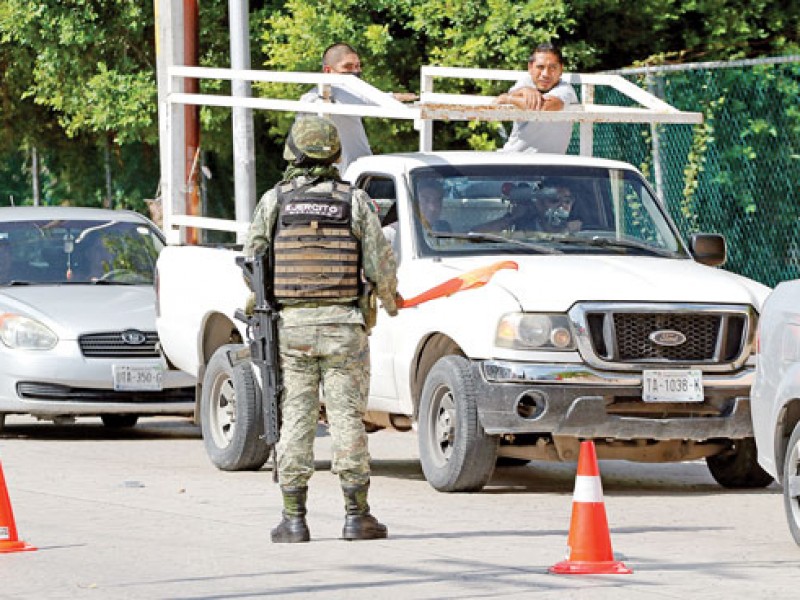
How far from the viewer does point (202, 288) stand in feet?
48.1

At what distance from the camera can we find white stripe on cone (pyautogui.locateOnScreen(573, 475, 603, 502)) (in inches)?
368

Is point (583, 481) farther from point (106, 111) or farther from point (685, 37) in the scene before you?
point (106, 111)

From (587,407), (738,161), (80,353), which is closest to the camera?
(587,407)

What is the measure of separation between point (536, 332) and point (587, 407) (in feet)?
1.57

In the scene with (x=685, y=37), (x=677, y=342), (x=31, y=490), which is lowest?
(x=31, y=490)

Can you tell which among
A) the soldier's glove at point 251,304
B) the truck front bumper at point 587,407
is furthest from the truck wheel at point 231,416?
the soldier's glove at point 251,304

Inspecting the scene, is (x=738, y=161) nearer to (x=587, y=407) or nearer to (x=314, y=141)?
(x=587, y=407)

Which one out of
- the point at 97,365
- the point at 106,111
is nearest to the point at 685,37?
the point at 106,111

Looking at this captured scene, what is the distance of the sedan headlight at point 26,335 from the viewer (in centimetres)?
1594

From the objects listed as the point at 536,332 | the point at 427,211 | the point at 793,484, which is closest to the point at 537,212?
the point at 427,211

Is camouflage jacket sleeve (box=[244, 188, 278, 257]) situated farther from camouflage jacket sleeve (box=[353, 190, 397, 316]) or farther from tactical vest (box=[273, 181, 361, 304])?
camouflage jacket sleeve (box=[353, 190, 397, 316])

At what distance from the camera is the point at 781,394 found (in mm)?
10266

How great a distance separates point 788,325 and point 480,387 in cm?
233

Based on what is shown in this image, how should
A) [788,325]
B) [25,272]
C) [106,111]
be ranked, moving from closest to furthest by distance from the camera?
[788,325], [25,272], [106,111]
